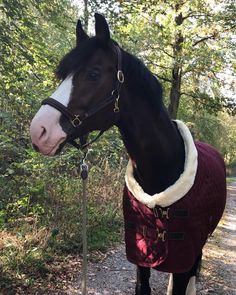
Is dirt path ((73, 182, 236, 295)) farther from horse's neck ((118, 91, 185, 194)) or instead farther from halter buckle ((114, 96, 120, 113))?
halter buckle ((114, 96, 120, 113))

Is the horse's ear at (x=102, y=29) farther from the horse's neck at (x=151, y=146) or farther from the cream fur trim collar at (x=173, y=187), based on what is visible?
the cream fur trim collar at (x=173, y=187)

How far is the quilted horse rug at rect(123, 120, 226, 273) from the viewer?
2.37m

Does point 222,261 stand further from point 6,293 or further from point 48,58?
point 48,58

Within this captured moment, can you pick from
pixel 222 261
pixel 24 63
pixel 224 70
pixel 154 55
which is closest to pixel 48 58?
pixel 24 63

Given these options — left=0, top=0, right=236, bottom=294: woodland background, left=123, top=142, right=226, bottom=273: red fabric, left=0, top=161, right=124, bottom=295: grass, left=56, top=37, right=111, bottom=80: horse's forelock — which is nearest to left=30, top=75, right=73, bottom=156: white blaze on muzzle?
left=56, top=37, right=111, bottom=80: horse's forelock

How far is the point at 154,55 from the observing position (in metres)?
11.0

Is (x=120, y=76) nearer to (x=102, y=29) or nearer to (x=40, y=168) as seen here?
(x=102, y=29)

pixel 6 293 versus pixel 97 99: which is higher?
pixel 97 99

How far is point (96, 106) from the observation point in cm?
202

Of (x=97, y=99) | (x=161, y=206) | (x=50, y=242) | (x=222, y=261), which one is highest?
(x=97, y=99)

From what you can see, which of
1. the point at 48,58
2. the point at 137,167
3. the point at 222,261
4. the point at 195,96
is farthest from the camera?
the point at 195,96

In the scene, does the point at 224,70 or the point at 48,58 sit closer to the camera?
the point at 48,58

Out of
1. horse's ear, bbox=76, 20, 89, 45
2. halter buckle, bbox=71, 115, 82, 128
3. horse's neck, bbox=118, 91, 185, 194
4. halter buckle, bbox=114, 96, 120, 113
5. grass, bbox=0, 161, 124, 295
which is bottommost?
grass, bbox=0, 161, 124, 295

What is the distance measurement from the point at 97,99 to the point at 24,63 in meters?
2.45
